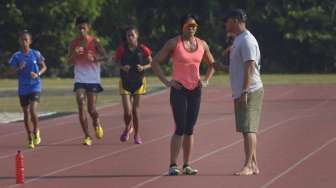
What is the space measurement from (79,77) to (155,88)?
19.7 m

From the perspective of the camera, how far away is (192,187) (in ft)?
37.8

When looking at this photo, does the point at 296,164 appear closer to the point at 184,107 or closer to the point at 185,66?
the point at 184,107

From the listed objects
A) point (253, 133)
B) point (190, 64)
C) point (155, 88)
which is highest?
point (190, 64)

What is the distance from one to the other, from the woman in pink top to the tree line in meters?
43.3

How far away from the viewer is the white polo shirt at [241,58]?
40.9 ft

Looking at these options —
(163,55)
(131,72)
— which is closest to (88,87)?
(131,72)

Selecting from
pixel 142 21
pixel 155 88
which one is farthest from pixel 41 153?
pixel 142 21

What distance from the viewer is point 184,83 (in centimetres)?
1282

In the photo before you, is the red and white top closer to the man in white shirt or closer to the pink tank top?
the pink tank top

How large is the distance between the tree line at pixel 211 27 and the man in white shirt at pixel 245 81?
1717 inches

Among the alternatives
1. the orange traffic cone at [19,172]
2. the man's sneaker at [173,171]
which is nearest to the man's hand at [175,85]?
the man's sneaker at [173,171]

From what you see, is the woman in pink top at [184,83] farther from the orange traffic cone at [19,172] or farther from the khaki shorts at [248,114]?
the orange traffic cone at [19,172]

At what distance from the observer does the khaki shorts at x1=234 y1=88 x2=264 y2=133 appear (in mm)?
12508

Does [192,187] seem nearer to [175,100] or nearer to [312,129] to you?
[175,100]
